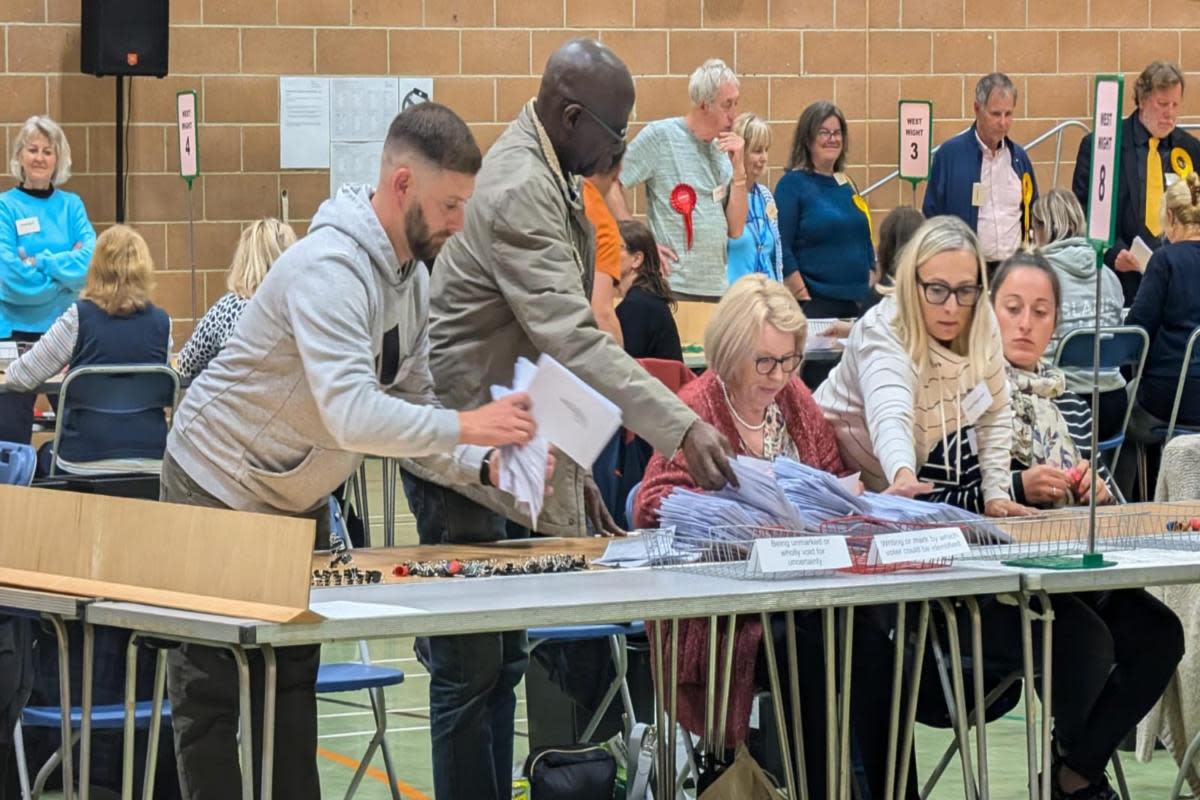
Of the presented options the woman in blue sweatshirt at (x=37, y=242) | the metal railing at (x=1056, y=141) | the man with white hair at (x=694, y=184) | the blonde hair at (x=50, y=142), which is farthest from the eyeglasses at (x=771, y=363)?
the metal railing at (x=1056, y=141)

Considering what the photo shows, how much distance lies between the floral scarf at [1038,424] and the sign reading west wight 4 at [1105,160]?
3.11 ft

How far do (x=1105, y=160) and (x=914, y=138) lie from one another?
5923mm

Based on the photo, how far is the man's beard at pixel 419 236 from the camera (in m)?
3.03

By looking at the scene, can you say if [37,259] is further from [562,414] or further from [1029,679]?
[1029,679]

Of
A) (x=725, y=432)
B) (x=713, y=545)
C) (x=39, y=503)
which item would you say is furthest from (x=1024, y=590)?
(x=39, y=503)

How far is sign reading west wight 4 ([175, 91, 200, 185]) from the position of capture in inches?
330

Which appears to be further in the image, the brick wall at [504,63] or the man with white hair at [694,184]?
the brick wall at [504,63]

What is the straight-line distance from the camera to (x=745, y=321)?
3596 mm

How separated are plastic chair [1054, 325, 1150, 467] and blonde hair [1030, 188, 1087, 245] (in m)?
0.55

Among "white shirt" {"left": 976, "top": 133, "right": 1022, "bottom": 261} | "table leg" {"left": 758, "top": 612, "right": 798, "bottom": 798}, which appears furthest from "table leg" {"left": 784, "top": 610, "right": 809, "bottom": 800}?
"white shirt" {"left": 976, "top": 133, "right": 1022, "bottom": 261}

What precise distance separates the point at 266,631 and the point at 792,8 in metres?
8.16

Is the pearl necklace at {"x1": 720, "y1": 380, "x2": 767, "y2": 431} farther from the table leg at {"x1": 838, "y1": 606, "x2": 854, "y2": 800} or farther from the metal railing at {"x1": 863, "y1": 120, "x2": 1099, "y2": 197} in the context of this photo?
the metal railing at {"x1": 863, "y1": 120, "x2": 1099, "y2": 197}

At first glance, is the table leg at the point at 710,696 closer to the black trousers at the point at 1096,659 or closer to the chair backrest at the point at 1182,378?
the black trousers at the point at 1096,659

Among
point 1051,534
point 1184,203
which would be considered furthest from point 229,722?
point 1184,203
